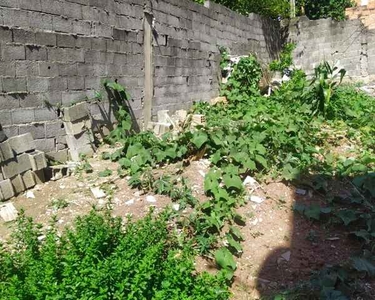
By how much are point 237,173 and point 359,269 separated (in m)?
1.39

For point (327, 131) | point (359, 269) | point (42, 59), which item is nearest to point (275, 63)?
point (327, 131)

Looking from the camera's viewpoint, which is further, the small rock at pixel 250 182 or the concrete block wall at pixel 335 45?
the concrete block wall at pixel 335 45

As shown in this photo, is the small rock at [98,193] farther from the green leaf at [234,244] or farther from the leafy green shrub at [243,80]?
the leafy green shrub at [243,80]

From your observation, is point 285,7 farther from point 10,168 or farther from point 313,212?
point 10,168

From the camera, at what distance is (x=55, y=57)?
427 cm

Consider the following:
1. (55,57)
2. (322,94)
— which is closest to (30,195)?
(55,57)

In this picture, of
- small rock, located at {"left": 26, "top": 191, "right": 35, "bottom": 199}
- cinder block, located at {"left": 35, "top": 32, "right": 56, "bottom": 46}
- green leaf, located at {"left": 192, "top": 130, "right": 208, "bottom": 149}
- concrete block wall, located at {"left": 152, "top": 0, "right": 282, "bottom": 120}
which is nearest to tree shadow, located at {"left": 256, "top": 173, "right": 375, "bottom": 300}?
green leaf, located at {"left": 192, "top": 130, "right": 208, "bottom": 149}

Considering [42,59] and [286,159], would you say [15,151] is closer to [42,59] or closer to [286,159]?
[42,59]

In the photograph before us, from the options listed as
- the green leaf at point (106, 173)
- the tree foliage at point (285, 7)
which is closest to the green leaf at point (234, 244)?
the green leaf at point (106, 173)

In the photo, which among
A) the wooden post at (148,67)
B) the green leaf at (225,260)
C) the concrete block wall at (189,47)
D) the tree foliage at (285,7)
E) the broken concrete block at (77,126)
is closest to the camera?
the green leaf at (225,260)

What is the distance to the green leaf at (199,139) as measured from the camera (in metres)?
4.09

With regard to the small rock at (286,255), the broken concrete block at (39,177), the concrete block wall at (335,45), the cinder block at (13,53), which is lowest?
the small rock at (286,255)

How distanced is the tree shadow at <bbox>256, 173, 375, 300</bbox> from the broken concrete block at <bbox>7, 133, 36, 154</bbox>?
2.54m

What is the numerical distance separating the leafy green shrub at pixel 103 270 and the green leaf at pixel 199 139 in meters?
1.51
